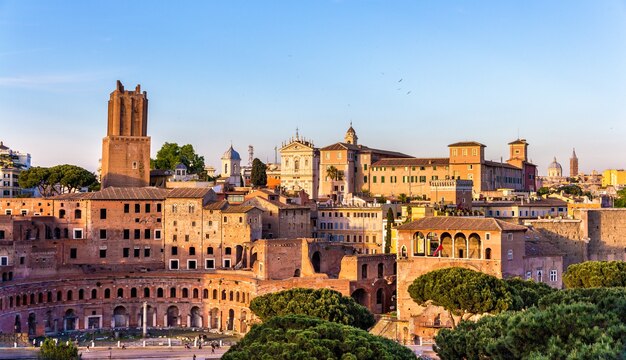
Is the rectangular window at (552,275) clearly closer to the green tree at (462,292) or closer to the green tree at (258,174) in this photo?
the green tree at (462,292)

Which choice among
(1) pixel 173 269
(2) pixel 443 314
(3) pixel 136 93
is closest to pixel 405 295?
(2) pixel 443 314

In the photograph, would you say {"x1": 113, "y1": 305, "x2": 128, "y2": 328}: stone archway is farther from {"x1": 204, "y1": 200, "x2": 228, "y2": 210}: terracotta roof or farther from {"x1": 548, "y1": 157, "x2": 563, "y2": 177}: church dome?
{"x1": 548, "y1": 157, "x2": 563, "y2": 177}: church dome

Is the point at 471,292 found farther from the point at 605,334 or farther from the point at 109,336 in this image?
the point at 109,336

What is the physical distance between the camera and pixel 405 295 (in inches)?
1971

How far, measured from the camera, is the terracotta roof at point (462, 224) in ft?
160

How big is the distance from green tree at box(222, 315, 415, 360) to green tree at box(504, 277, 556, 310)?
14993mm

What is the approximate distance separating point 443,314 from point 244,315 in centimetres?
1508

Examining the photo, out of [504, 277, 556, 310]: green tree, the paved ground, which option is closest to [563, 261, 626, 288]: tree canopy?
[504, 277, 556, 310]: green tree

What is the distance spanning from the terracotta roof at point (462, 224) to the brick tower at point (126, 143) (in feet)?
86.5

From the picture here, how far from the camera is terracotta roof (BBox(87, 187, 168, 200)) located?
61.2 meters

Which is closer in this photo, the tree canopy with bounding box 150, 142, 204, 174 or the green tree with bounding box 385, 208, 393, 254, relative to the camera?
the green tree with bounding box 385, 208, 393, 254

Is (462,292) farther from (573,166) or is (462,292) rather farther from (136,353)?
(573,166)

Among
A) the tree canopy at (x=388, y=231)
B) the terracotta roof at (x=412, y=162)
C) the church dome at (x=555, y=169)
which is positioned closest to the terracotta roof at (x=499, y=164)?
the terracotta roof at (x=412, y=162)

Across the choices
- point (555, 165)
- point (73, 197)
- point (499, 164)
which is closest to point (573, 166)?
point (555, 165)
